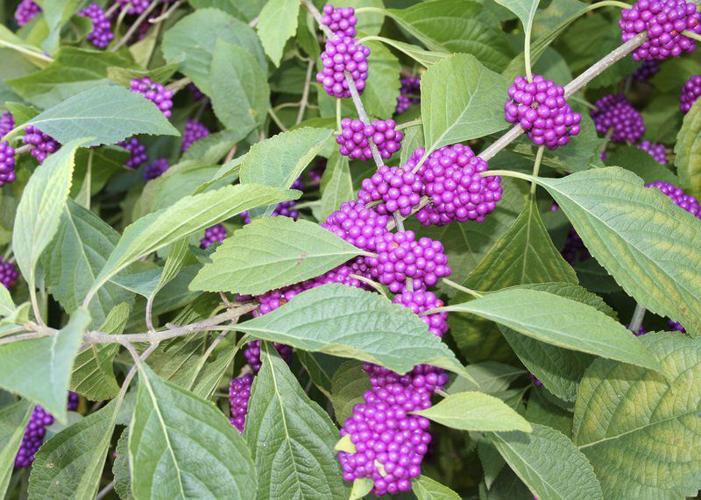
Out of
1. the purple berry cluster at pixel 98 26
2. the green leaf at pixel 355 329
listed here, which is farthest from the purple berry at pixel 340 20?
the purple berry cluster at pixel 98 26

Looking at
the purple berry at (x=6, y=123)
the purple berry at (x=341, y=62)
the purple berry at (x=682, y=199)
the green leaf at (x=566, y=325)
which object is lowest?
the purple berry at (x=682, y=199)

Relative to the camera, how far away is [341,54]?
141 cm

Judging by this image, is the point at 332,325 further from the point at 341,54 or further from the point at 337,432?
the point at 341,54

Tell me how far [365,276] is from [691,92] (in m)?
0.98

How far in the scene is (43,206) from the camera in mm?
1086

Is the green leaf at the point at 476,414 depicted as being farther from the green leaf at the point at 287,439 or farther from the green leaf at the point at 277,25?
the green leaf at the point at 277,25

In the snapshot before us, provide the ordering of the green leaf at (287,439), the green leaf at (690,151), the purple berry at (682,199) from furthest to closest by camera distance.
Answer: the green leaf at (690,151) → the purple berry at (682,199) → the green leaf at (287,439)

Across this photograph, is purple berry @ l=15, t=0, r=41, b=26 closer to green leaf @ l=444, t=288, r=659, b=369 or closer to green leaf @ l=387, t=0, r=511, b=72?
green leaf @ l=387, t=0, r=511, b=72

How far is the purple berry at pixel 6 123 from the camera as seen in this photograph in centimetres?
179

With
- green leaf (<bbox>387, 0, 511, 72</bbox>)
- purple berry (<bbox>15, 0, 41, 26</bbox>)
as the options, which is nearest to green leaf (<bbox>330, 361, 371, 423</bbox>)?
green leaf (<bbox>387, 0, 511, 72</bbox>)

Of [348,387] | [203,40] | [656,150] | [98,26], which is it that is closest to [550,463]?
[348,387]

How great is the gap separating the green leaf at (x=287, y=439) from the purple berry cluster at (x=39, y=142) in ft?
2.50

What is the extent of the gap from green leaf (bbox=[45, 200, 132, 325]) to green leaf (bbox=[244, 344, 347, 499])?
486mm

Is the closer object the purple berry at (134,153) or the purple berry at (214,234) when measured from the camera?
the purple berry at (214,234)
